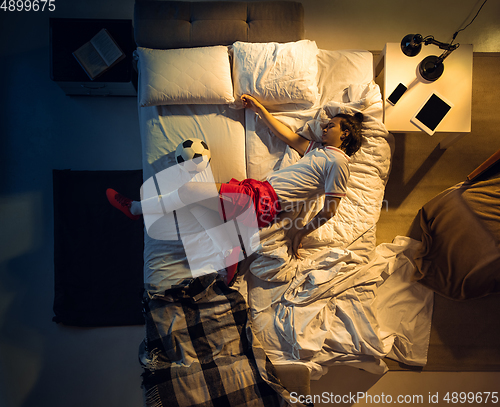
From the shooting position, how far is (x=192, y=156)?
Answer: 1.74 metres

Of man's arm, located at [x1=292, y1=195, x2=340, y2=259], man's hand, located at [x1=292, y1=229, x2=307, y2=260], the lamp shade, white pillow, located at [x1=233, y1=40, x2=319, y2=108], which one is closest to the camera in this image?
the lamp shade

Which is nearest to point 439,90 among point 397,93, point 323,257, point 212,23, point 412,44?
point 397,93

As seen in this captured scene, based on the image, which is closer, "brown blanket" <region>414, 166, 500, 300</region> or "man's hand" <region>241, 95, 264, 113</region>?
"brown blanket" <region>414, 166, 500, 300</region>

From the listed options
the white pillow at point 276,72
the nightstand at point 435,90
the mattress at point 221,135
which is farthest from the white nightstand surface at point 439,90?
the white pillow at point 276,72

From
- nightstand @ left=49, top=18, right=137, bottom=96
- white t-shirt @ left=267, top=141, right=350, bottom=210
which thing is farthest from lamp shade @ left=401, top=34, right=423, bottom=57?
nightstand @ left=49, top=18, right=137, bottom=96

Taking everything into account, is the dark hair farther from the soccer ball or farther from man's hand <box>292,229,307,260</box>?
the soccer ball

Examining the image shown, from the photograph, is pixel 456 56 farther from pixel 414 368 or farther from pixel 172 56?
pixel 414 368

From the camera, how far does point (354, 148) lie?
1768 mm

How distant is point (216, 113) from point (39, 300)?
1868 mm

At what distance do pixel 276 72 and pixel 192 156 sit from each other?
78 cm

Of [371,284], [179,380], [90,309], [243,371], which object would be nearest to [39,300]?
[90,309]

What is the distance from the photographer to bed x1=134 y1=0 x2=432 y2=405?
167 cm

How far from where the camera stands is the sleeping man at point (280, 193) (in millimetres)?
1654

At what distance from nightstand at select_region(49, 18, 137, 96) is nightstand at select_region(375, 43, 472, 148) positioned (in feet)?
5.80
